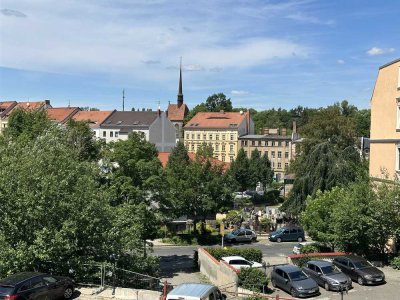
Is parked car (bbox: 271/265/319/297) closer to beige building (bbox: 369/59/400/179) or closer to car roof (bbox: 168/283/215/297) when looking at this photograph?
car roof (bbox: 168/283/215/297)

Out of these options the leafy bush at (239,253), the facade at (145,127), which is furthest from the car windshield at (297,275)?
the facade at (145,127)

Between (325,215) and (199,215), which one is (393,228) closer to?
(325,215)

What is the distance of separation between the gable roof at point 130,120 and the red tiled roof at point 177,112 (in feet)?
62.4

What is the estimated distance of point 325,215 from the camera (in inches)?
1282

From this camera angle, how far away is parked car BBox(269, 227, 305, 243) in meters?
45.0

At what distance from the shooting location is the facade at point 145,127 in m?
98.9

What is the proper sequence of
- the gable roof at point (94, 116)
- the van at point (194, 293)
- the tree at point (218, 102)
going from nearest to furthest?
the van at point (194, 293), the gable roof at point (94, 116), the tree at point (218, 102)

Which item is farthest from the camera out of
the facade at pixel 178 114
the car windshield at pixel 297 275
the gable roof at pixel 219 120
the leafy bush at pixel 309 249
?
the facade at pixel 178 114

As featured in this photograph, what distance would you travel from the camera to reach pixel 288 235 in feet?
148

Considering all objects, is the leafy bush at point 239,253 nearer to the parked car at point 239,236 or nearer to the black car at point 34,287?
the parked car at point 239,236

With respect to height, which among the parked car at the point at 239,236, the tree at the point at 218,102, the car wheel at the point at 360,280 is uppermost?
the tree at the point at 218,102

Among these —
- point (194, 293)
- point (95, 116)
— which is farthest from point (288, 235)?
point (95, 116)

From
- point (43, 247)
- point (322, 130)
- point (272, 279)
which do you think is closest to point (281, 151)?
point (322, 130)

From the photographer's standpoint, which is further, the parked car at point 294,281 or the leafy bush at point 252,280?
the leafy bush at point 252,280
